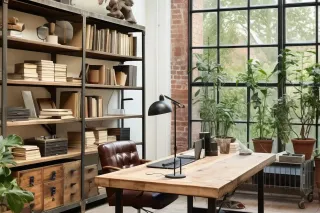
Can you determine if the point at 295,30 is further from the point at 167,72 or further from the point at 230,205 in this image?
the point at 230,205

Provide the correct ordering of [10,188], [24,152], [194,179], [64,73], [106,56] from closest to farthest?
[10,188] < [194,179] < [24,152] < [64,73] < [106,56]

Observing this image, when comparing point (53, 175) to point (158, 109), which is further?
point (53, 175)

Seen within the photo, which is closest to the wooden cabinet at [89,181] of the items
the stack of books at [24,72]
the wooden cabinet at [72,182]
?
the wooden cabinet at [72,182]

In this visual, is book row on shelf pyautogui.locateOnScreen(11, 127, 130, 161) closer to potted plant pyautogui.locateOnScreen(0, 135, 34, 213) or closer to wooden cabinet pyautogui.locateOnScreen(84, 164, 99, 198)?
wooden cabinet pyautogui.locateOnScreen(84, 164, 99, 198)

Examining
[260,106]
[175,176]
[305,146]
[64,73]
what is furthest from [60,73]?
[305,146]

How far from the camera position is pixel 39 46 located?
5.43 m

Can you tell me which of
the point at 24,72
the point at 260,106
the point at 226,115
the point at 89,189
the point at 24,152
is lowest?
the point at 89,189

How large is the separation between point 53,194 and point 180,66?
3.40 metres

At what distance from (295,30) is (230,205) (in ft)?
9.57

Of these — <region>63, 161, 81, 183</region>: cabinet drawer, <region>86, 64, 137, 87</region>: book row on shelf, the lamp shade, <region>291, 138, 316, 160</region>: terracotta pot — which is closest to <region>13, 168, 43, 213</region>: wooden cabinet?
<region>63, 161, 81, 183</region>: cabinet drawer

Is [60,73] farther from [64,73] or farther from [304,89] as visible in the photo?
[304,89]

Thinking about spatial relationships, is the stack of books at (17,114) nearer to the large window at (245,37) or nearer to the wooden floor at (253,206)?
the wooden floor at (253,206)

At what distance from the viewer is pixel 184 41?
7.97 m

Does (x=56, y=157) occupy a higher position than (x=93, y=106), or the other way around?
(x=93, y=106)
